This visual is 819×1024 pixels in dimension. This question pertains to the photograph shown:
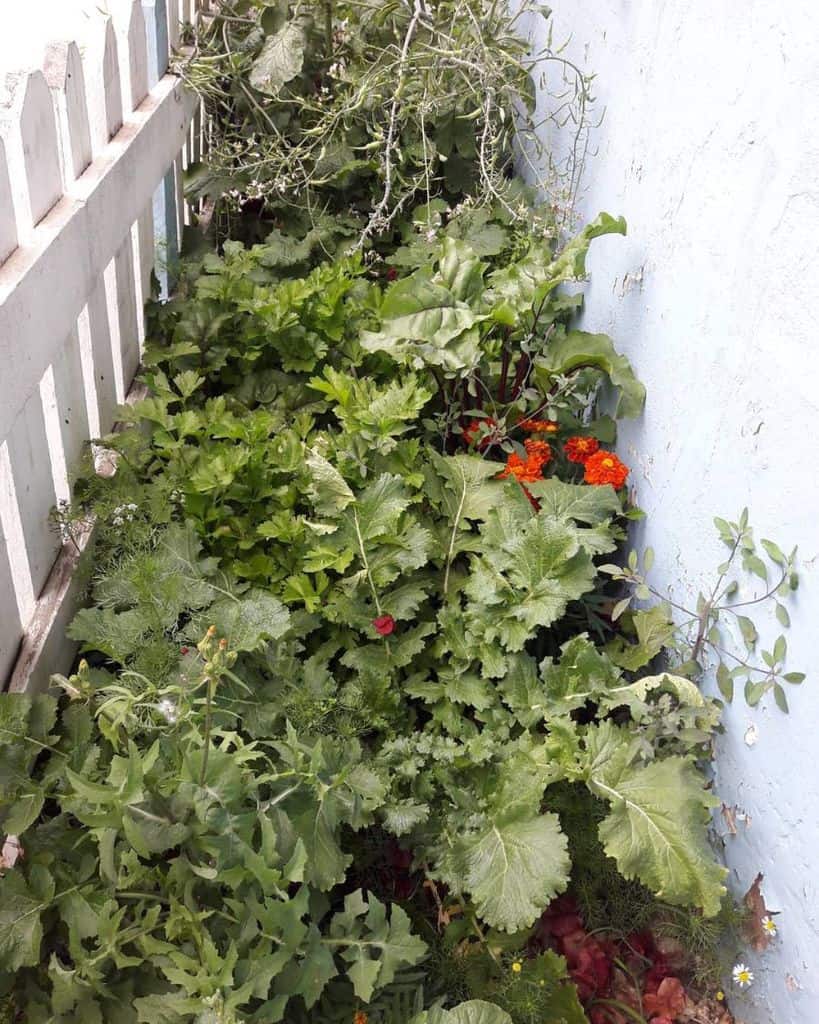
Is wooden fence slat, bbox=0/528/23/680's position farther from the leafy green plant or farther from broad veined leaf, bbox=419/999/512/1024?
the leafy green plant

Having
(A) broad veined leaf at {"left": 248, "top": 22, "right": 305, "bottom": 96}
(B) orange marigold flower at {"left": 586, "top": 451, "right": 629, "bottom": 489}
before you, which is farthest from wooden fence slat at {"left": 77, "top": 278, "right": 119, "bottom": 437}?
(B) orange marigold flower at {"left": 586, "top": 451, "right": 629, "bottom": 489}

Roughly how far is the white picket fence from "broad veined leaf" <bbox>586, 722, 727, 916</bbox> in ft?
4.21

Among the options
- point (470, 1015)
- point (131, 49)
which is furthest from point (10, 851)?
point (131, 49)

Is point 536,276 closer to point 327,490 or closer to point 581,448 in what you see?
point 581,448

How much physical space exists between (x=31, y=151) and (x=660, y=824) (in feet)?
5.99

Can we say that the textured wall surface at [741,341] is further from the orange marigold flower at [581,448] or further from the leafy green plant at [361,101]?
the leafy green plant at [361,101]

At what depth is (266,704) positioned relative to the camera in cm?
173

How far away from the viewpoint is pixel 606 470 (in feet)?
6.95

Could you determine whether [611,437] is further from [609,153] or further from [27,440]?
[27,440]

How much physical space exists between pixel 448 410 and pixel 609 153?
0.94 m

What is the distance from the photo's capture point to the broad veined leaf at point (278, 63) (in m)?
2.92

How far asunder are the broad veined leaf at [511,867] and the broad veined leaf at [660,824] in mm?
99

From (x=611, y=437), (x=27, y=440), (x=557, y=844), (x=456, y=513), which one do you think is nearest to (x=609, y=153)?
(x=611, y=437)

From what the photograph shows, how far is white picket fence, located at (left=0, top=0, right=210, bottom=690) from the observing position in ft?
5.64
